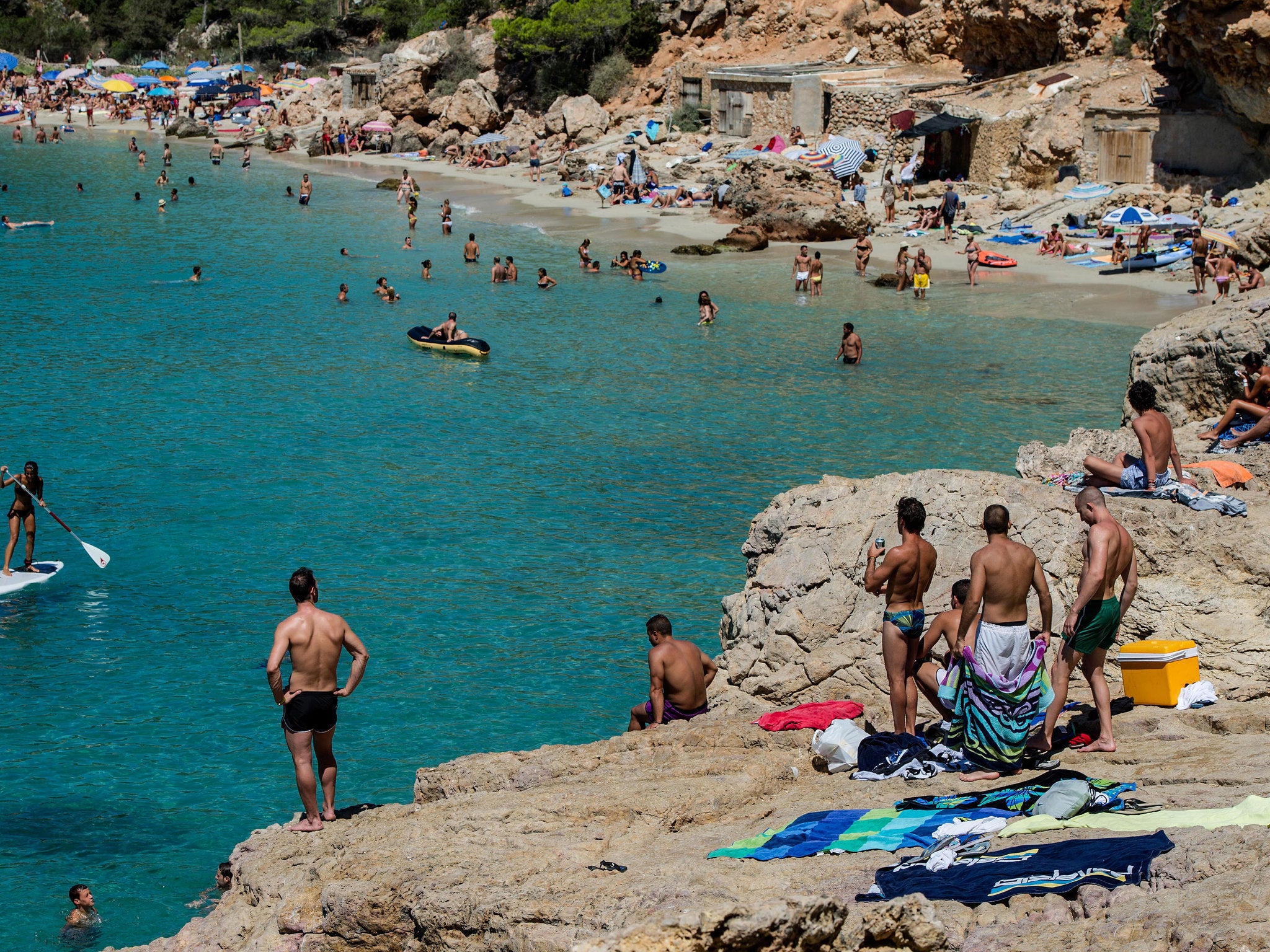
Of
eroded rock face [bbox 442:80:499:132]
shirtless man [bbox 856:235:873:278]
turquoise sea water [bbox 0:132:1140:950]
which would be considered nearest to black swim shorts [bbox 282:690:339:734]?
turquoise sea water [bbox 0:132:1140:950]

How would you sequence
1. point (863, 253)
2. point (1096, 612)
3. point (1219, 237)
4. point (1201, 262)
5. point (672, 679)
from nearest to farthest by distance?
point (1096, 612), point (672, 679), point (1219, 237), point (1201, 262), point (863, 253)

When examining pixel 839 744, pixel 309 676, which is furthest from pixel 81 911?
pixel 839 744

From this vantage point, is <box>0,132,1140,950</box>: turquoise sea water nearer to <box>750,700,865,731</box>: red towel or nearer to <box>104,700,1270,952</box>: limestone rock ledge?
<box>104,700,1270,952</box>: limestone rock ledge

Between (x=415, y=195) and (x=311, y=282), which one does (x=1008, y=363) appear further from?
(x=415, y=195)

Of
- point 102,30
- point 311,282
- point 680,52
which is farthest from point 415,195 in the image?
point 102,30

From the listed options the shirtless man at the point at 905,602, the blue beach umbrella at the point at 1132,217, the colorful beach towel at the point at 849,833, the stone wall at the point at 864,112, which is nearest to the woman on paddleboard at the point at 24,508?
the shirtless man at the point at 905,602

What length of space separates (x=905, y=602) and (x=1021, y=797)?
178cm

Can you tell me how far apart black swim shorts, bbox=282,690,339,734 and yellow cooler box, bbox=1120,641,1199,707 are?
5.11 meters

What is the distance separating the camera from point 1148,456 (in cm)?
993

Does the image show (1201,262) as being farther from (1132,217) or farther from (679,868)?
(679,868)

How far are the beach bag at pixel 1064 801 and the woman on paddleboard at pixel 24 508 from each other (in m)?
12.1

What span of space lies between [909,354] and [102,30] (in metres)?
84.7

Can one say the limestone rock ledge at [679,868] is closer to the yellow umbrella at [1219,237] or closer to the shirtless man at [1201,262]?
the yellow umbrella at [1219,237]

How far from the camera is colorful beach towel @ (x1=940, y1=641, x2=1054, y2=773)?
6.97 metres
